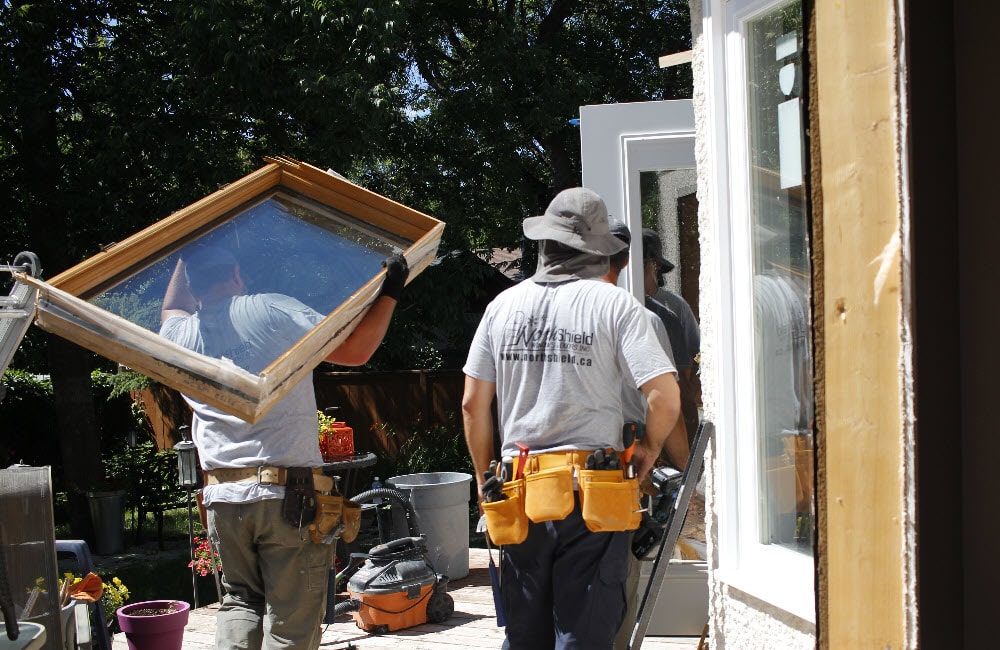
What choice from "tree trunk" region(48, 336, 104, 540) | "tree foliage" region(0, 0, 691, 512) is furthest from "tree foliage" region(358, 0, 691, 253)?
"tree trunk" region(48, 336, 104, 540)

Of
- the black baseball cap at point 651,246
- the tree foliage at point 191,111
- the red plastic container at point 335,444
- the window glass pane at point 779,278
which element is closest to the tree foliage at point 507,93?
the tree foliage at point 191,111

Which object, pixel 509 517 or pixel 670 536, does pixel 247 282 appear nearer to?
pixel 509 517

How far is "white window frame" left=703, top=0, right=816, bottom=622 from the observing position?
2.86 m

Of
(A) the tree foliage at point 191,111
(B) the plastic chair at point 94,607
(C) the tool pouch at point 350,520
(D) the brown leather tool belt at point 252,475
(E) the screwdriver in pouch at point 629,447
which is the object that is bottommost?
(B) the plastic chair at point 94,607

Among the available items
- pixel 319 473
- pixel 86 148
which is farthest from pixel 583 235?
pixel 86 148

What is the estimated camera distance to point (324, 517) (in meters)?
3.15

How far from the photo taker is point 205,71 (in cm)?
854

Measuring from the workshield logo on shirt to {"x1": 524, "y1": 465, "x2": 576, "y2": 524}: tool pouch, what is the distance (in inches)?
13.3

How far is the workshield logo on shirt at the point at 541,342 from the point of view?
9.36ft

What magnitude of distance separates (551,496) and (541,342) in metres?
0.47

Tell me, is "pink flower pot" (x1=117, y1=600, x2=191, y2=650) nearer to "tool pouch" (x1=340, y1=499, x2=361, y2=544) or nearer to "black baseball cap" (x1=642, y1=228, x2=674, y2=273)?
"tool pouch" (x1=340, y1=499, x2=361, y2=544)

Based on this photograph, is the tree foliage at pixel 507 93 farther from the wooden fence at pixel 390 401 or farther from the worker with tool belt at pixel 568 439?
the worker with tool belt at pixel 568 439

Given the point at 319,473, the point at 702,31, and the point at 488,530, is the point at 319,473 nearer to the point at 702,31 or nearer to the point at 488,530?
the point at 488,530

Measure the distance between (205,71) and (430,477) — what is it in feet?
14.9
